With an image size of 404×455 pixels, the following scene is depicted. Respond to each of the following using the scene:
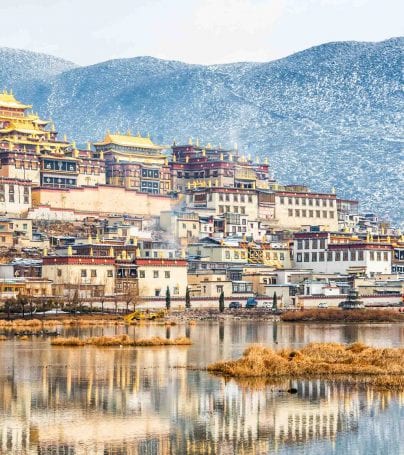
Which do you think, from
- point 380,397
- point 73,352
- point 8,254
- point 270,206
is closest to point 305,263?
point 270,206

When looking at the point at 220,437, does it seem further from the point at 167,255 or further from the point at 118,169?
the point at 118,169

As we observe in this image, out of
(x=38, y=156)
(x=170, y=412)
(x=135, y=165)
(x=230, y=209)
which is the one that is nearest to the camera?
(x=170, y=412)

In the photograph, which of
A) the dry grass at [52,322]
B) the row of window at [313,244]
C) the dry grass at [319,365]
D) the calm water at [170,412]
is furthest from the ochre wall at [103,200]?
the dry grass at [319,365]

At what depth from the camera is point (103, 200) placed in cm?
13988

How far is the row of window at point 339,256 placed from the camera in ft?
431

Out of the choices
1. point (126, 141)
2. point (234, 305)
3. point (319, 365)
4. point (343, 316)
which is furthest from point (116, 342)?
point (126, 141)

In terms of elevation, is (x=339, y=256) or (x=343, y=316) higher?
(x=339, y=256)

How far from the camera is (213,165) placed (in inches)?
6220

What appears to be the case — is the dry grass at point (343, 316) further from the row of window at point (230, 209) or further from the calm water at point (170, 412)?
the calm water at point (170, 412)

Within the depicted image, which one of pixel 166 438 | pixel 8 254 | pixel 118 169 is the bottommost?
pixel 166 438

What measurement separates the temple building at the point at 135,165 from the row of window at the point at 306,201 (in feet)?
40.4

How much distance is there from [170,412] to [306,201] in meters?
113

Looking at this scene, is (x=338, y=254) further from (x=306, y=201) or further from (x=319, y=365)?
(x=319, y=365)

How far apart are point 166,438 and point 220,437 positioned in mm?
1443
